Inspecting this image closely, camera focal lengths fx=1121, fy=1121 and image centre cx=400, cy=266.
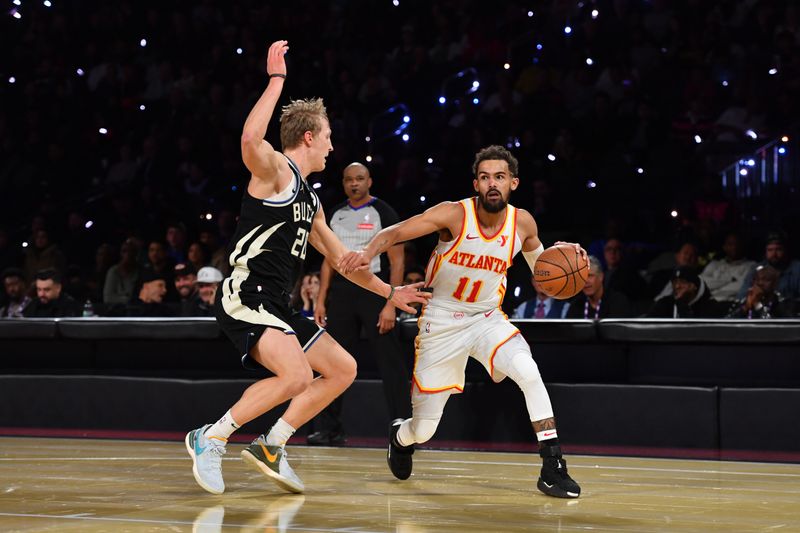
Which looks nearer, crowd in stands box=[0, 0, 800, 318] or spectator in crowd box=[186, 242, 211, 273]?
crowd in stands box=[0, 0, 800, 318]

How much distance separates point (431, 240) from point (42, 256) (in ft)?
12.5

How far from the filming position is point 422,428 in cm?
529

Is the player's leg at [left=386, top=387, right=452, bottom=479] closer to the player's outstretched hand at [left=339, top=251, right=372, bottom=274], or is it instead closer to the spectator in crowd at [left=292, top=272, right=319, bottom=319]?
the player's outstretched hand at [left=339, top=251, right=372, bottom=274]

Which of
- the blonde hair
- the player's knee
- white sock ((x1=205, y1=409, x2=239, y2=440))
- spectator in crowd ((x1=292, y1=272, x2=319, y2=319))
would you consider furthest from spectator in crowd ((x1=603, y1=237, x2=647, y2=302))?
white sock ((x1=205, y1=409, x2=239, y2=440))

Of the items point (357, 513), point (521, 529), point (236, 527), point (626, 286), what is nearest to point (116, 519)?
point (236, 527)

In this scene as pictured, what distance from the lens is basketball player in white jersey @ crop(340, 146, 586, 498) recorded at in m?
5.25

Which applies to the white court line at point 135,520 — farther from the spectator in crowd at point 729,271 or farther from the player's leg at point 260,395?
the spectator in crowd at point 729,271

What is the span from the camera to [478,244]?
533 centimetres

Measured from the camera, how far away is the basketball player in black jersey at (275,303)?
4.62 metres

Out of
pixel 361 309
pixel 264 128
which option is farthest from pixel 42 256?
pixel 264 128

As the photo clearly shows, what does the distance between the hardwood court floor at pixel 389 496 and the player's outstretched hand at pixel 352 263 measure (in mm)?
966

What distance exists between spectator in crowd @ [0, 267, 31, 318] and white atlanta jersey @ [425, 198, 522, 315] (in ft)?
15.9

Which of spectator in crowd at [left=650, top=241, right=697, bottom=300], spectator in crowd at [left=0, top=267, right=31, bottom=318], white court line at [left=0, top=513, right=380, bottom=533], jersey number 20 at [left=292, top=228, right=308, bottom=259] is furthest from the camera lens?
spectator in crowd at [left=0, top=267, right=31, bottom=318]

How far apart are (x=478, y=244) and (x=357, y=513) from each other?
161 centimetres
